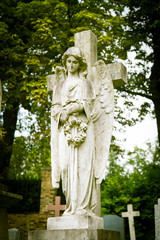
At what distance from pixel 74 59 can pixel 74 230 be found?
2.26m

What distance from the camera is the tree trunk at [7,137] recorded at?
12.3m

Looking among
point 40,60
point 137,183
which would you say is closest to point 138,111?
point 137,183

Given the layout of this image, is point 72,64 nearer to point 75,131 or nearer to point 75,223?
point 75,131

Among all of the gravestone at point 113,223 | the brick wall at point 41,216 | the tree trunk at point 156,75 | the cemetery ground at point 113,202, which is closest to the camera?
the gravestone at point 113,223

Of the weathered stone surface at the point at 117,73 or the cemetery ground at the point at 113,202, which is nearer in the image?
the weathered stone surface at the point at 117,73

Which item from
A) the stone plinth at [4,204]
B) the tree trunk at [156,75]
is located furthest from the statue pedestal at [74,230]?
the tree trunk at [156,75]

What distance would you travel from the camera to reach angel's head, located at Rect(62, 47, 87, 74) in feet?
15.8

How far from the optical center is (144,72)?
1448 centimetres

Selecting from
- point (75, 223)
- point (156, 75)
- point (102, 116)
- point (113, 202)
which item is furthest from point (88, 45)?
point (113, 202)

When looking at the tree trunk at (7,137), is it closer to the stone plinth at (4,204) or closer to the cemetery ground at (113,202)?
the cemetery ground at (113,202)

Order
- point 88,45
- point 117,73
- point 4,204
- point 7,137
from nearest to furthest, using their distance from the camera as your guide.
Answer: point 117,73, point 88,45, point 4,204, point 7,137

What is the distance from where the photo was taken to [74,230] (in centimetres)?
396

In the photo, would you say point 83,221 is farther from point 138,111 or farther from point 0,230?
point 138,111

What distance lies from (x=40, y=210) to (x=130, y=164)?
20274 millimetres
